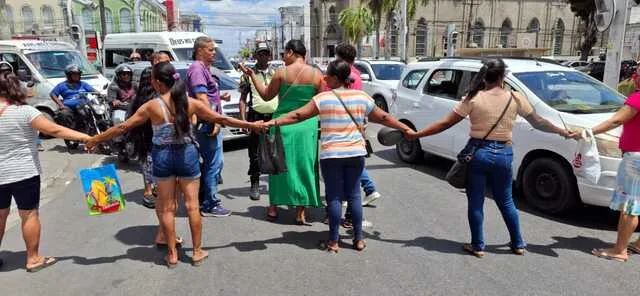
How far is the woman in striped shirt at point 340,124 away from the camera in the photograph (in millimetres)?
3891

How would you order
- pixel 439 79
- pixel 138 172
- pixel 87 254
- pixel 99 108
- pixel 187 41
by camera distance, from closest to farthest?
pixel 87 254
pixel 439 79
pixel 138 172
pixel 99 108
pixel 187 41

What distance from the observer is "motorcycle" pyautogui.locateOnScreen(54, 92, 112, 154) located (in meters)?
9.02

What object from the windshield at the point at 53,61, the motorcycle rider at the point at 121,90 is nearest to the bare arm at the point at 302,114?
the motorcycle rider at the point at 121,90

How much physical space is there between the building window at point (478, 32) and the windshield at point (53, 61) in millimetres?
57637

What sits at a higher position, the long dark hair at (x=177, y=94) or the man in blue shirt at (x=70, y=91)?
the long dark hair at (x=177, y=94)

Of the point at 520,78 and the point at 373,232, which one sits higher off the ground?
the point at 520,78

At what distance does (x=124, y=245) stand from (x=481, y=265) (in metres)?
3.19

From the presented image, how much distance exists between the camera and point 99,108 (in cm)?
921

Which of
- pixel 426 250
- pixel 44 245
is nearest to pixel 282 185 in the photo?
pixel 426 250

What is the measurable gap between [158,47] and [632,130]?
1339cm

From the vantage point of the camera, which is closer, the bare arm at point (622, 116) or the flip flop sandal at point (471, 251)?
the bare arm at point (622, 116)

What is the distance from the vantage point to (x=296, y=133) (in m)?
4.58

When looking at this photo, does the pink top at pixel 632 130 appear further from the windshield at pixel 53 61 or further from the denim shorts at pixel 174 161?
the windshield at pixel 53 61

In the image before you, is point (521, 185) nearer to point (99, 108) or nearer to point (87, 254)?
point (87, 254)
